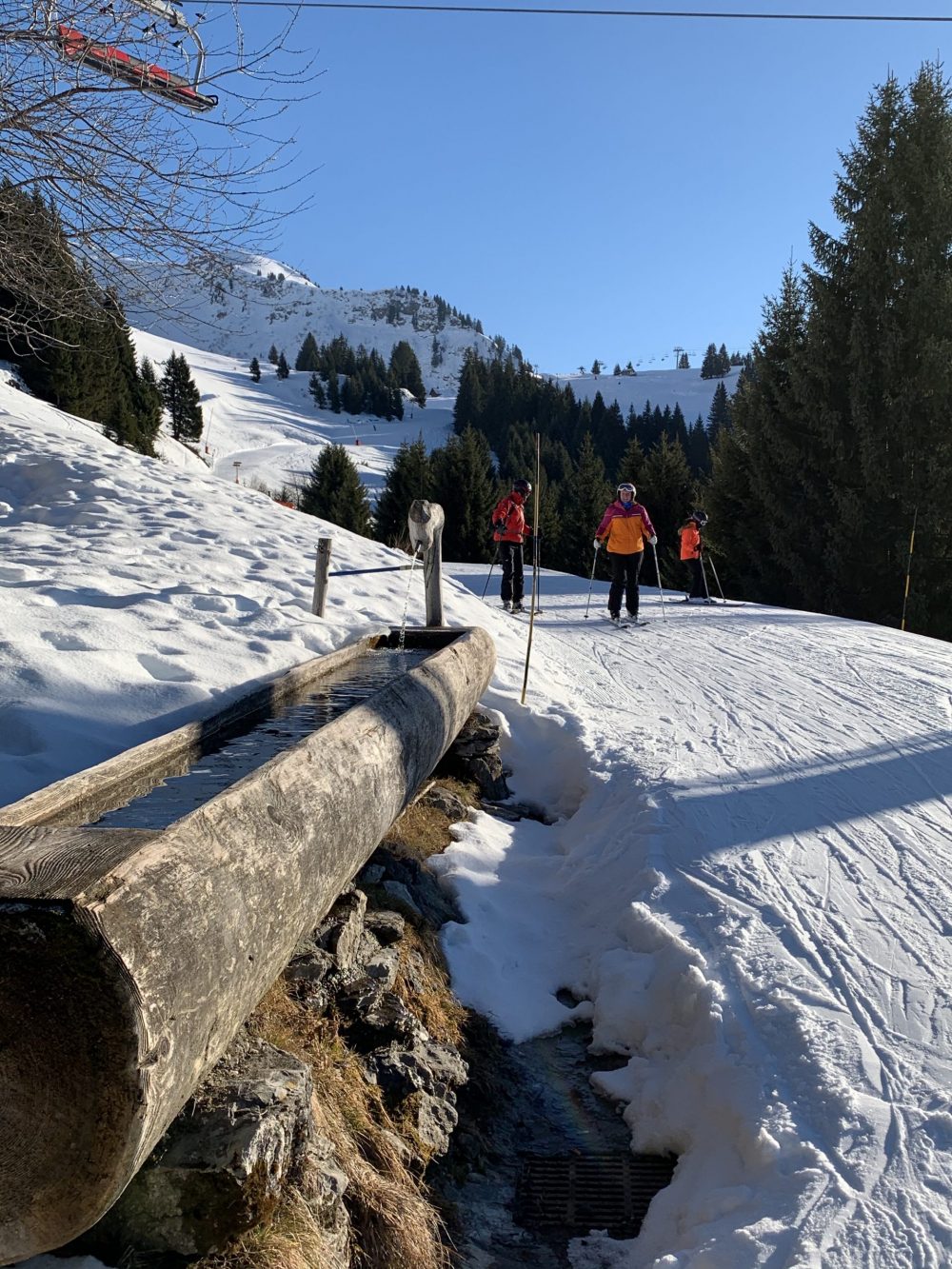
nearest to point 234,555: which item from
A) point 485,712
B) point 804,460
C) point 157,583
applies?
point 157,583

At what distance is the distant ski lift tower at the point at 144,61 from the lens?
5.09 m

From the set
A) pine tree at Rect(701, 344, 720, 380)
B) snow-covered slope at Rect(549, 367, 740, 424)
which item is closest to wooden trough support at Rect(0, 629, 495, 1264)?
snow-covered slope at Rect(549, 367, 740, 424)

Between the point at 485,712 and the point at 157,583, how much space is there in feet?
10.2

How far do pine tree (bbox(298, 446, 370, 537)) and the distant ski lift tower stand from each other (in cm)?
2545

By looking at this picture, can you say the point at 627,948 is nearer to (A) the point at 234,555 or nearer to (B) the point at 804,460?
(A) the point at 234,555

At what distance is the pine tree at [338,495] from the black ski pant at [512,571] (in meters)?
16.8

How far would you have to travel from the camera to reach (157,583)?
8039mm

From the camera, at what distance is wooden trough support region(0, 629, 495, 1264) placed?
6.35 feet

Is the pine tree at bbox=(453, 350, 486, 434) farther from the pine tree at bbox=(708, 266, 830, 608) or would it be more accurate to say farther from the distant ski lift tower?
the distant ski lift tower

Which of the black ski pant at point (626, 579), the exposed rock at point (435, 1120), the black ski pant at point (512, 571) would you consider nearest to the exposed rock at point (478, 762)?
the exposed rock at point (435, 1120)

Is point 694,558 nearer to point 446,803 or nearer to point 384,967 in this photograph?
point 446,803

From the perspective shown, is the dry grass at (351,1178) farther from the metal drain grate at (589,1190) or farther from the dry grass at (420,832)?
the dry grass at (420,832)

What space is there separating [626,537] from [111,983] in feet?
39.2

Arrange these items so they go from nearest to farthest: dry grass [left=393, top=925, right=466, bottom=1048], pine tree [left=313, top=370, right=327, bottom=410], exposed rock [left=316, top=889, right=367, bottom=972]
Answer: exposed rock [left=316, top=889, right=367, bottom=972] → dry grass [left=393, top=925, right=466, bottom=1048] → pine tree [left=313, top=370, right=327, bottom=410]
